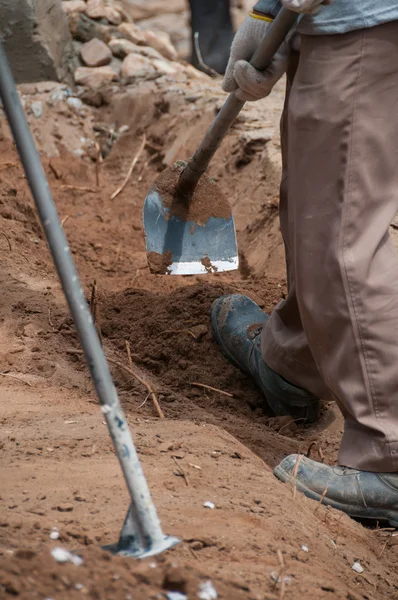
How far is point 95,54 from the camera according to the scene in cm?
512

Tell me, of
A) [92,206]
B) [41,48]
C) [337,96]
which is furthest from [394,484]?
[41,48]

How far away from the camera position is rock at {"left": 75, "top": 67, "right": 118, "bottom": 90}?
4.97m

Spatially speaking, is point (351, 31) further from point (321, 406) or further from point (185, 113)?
point (185, 113)

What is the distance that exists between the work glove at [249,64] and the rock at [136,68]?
254 centimetres

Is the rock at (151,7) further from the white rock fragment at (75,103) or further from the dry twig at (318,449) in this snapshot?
the dry twig at (318,449)

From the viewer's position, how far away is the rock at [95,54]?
5109 mm

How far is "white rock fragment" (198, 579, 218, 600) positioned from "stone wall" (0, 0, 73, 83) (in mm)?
3944

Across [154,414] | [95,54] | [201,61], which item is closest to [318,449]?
[154,414]

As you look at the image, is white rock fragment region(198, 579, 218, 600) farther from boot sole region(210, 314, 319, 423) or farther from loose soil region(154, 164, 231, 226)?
loose soil region(154, 164, 231, 226)

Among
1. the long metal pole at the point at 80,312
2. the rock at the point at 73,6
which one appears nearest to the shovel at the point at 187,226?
the long metal pole at the point at 80,312

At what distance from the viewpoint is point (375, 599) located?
1.80 meters

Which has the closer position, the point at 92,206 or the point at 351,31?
the point at 351,31

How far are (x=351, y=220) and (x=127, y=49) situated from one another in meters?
3.62

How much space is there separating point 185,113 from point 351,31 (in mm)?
2691
